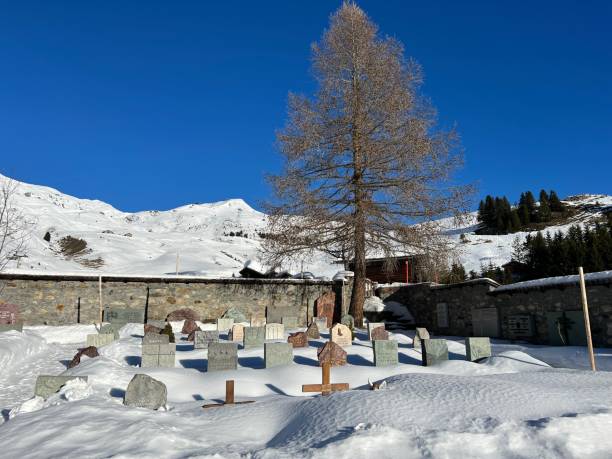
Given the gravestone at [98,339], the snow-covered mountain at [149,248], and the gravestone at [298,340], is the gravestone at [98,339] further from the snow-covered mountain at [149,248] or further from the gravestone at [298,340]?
the snow-covered mountain at [149,248]

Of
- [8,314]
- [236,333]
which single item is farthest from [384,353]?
[8,314]

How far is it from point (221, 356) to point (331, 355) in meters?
2.55

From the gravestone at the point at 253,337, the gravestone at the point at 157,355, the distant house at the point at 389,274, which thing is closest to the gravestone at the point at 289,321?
the gravestone at the point at 253,337

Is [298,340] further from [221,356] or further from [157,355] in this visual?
[157,355]

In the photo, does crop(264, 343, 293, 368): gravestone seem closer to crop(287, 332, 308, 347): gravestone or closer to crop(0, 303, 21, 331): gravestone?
crop(287, 332, 308, 347): gravestone

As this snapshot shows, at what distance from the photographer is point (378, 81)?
17750 mm

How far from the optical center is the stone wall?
61.6 ft

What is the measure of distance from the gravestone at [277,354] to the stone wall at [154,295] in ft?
34.0

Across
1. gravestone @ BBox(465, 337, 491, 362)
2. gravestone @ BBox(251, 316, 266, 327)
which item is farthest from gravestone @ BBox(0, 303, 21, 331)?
gravestone @ BBox(465, 337, 491, 362)

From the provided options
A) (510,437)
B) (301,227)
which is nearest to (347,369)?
(510,437)

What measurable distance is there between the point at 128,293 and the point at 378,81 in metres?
13.6

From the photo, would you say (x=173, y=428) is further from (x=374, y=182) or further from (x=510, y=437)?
(x=374, y=182)

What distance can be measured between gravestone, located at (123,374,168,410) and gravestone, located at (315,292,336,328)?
14.3m

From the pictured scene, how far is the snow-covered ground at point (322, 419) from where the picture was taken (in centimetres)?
478
